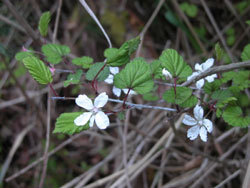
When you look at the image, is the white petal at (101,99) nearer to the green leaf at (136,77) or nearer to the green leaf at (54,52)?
the green leaf at (136,77)

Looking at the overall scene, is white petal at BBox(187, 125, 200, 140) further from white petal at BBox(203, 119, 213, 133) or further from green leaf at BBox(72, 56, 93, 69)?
green leaf at BBox(72, 56, 93, 69)

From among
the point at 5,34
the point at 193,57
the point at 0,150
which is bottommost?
the point at 193,57

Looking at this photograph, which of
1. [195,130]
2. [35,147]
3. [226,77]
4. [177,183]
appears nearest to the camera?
[195,130]

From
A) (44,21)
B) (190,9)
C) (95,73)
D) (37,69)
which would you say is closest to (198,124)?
(95,73)

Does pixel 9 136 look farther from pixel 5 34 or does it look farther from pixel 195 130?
pixel 195 130

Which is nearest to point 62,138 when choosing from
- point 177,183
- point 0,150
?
point 0,150

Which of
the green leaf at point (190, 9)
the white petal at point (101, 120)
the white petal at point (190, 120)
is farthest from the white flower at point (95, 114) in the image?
the green leaf at point (190, 9)

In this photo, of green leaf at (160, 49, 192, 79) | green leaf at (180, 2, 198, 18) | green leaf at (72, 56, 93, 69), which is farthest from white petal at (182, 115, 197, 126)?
green leaf at (180, 2, 198, 18)
